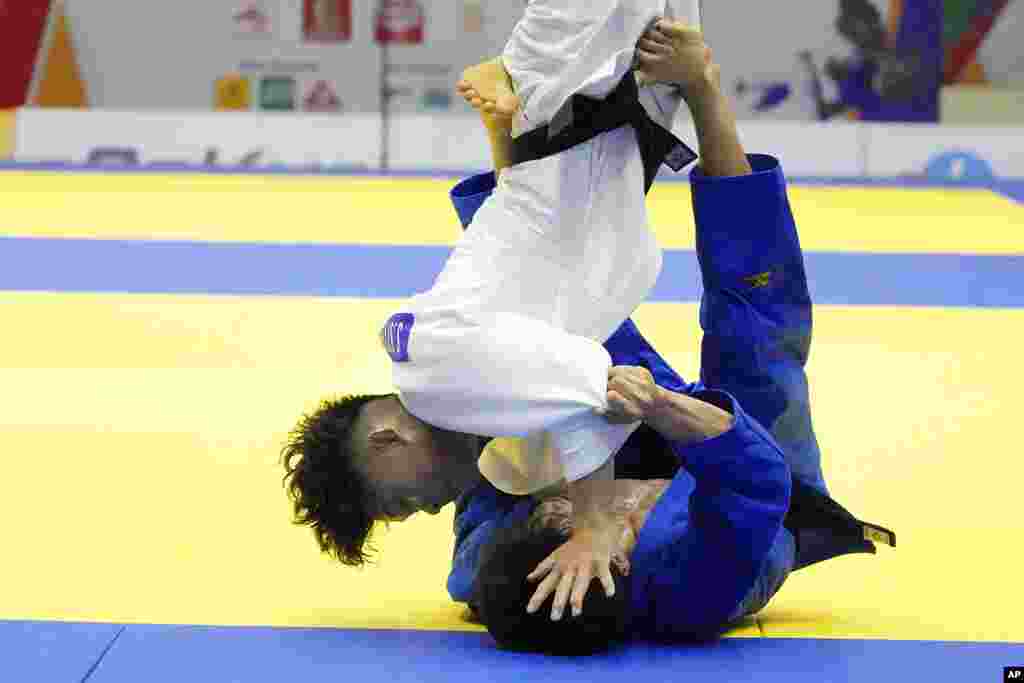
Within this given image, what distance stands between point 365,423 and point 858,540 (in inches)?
45.1

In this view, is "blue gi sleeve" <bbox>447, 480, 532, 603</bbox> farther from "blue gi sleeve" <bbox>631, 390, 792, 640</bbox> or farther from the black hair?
"blue gi sleeve" <bbox>631, 390, 792, 640</bbox>

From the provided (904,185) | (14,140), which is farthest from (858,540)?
(14,140)

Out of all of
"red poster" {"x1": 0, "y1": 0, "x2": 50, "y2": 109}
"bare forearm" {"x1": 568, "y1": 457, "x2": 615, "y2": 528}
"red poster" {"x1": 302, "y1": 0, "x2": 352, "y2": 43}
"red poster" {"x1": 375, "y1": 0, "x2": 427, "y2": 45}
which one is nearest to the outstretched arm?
"bare forearm" {"x1": 568, "y1": 457, "x2": 615, "y2": 528}

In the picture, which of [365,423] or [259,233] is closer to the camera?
[365,423]

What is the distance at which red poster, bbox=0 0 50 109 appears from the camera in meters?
13.6

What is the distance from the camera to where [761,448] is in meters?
3.39

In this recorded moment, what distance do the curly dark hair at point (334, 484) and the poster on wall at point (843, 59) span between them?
10.2 m

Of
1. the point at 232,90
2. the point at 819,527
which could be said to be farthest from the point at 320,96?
the point at 819,527

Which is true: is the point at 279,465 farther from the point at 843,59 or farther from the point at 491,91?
the point at 843,59

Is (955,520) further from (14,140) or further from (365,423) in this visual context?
(14,140)

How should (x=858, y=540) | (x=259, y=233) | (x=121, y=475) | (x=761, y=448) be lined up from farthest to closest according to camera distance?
(x=259, y=233) < (x=121, y=475) < (x=858, y=540) < (x=761, y=448)

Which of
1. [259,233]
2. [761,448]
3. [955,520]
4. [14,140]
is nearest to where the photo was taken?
[761,448]

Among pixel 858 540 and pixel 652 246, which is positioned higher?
pixel 652 246

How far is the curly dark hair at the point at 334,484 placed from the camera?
137 inches
